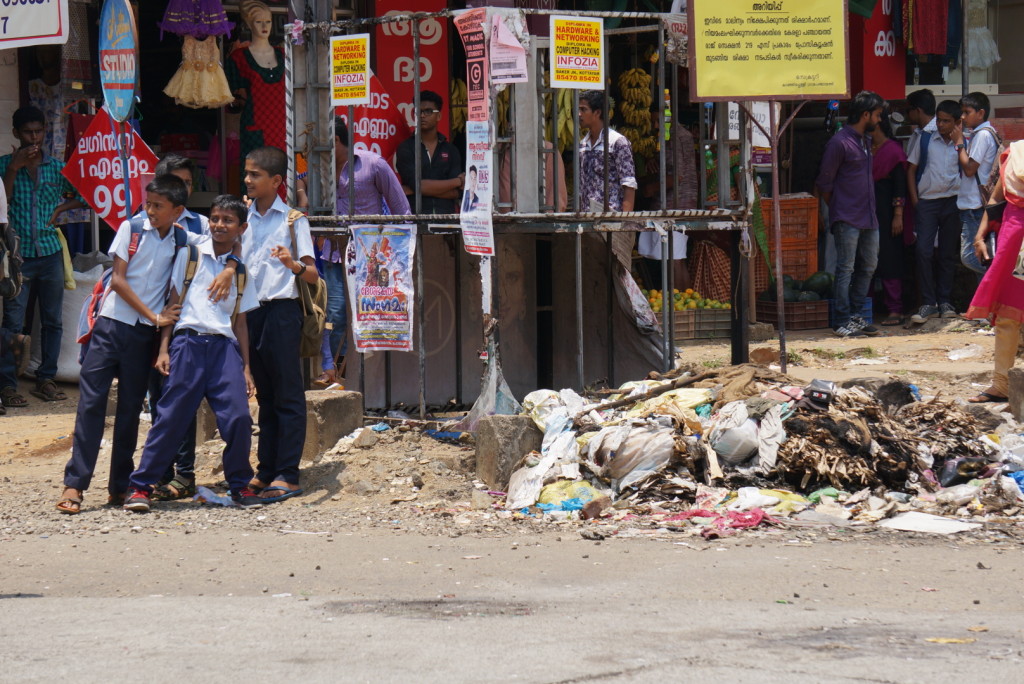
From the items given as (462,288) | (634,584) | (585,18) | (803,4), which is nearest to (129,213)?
(462,288)

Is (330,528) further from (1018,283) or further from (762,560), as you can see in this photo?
(1018,283)

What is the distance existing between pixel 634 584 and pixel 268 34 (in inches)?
276

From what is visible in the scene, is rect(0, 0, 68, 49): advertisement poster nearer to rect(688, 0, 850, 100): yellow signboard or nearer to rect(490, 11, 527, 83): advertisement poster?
rect(490, 11, 527, 83): advertisement poster

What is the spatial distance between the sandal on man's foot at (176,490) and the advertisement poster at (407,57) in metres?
4.56

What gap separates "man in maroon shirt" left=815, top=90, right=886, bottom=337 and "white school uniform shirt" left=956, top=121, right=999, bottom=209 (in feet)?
2.68

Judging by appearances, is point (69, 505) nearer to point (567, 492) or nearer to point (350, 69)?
point (567, 492)

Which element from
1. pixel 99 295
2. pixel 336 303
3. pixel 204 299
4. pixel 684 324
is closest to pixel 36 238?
pixel 336 303

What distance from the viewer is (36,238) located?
10.4m

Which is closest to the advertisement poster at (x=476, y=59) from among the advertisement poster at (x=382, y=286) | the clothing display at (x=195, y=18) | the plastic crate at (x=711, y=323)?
the advertisement poster at (x=382, y=286)

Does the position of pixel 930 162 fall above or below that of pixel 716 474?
above

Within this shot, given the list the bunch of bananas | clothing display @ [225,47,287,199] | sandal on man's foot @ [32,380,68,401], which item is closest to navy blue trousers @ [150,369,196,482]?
sandal on man's foot @ [32,380,68,401]

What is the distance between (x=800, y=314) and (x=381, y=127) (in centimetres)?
472

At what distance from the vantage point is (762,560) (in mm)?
5988

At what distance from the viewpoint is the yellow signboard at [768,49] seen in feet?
27.7
